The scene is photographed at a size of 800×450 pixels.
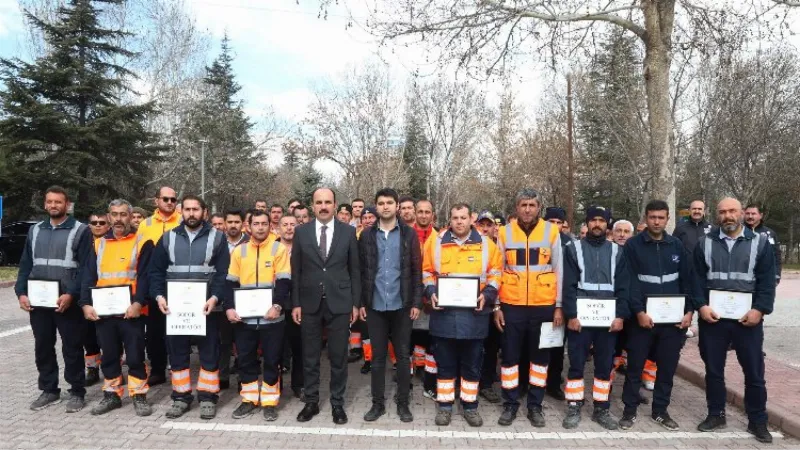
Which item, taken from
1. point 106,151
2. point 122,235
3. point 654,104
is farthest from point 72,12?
point 654,104

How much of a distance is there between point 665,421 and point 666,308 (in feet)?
3.72

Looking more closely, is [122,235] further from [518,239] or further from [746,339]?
[746,339]

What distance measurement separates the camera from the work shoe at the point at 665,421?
Answer: 205 inches

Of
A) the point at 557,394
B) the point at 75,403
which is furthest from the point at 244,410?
the point at 557,394

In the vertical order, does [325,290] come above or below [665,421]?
above

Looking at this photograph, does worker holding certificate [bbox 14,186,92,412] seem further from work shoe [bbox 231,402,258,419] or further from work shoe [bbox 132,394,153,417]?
work shoe [bbox 231,402,258,419]

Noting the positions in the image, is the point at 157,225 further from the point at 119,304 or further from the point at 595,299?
the point at 595,299

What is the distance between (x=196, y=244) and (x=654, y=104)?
723cm

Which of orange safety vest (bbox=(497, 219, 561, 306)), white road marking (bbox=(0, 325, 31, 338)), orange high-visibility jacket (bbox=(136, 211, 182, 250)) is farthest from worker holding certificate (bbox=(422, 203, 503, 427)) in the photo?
white road marking (bbox=(0, 325, 31, 338))

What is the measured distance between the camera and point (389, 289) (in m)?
5.27

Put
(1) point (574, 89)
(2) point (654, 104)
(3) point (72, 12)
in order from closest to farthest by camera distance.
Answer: (2) point (654, 104)
(3) point (72, 12)
(1) point (574, 89)

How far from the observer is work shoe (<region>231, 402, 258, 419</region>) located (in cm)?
536

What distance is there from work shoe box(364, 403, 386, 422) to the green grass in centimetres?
1531

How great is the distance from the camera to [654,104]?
340 inches
